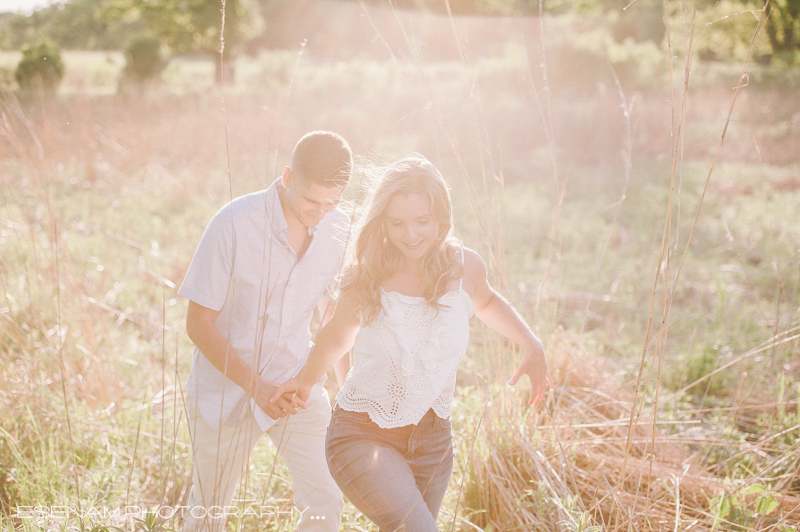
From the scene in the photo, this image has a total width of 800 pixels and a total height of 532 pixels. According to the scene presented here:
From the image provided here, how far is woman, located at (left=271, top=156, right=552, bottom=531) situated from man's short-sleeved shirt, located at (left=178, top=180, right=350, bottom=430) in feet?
0.94

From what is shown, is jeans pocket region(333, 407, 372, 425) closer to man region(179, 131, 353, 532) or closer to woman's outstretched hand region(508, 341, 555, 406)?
man region(179, 131, 353, 532)

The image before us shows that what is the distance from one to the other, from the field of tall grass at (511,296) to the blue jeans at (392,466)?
8.2 inches

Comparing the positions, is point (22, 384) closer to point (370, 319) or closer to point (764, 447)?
point (370, 319)

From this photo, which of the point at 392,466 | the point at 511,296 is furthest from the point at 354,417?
the point at 511,296

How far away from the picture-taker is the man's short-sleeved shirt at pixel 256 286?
2004 mm

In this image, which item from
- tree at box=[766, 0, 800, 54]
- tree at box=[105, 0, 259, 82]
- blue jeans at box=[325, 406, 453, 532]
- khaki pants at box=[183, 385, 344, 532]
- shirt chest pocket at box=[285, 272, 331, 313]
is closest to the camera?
blue jeans at box=[325, 406, 453, 532]

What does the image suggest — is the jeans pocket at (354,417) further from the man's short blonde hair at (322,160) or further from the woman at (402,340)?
the man's short blonde hair at (322,160)

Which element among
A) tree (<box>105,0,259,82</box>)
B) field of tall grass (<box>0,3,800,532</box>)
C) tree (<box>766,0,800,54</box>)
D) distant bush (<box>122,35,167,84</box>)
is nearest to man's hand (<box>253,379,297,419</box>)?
field of tall grass (<box>0,3,800,532</box>)

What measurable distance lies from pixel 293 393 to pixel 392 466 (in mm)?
423

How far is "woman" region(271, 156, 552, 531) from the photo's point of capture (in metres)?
1.79

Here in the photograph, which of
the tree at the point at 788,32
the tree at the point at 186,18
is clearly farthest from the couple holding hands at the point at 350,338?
the tree at the point at 788,32

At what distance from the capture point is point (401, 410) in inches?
70.3

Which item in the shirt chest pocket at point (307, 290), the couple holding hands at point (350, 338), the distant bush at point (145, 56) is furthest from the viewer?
the distant bush at point (145, 56)

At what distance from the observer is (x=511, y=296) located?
418cm
